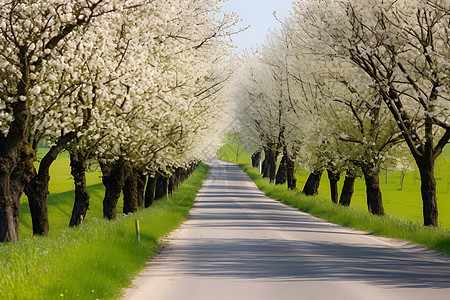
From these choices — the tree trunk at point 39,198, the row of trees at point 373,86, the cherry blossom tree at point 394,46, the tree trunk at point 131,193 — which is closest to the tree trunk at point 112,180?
the tree trunk at point 131,193

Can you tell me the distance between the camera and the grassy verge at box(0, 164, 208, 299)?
11062 mm

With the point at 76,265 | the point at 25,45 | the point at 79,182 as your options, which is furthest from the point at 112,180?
the point at 76,265

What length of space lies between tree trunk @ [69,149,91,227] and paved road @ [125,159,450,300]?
391 cm

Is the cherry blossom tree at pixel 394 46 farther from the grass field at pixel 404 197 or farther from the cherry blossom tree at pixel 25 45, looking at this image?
the grass field at pixel 404 197

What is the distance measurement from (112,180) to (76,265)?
61.2 feet

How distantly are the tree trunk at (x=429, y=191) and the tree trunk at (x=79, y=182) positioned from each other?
12002 mm

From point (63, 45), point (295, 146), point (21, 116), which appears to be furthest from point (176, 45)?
point (295, 146)

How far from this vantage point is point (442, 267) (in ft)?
56.8

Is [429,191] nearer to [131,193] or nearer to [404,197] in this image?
[131,193]

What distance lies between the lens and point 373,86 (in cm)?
2902

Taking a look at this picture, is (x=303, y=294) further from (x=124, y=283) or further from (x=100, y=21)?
(x=100, y=21)

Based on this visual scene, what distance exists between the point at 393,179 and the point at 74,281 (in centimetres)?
13840

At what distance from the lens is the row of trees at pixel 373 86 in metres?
26.6

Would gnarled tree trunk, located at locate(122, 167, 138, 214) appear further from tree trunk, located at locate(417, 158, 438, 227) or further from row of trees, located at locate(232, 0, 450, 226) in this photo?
tree trunk, located at locate(417, 158, 438, 227)
